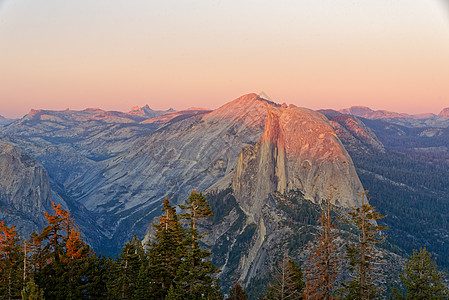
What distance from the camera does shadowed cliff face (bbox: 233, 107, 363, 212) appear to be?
119 m

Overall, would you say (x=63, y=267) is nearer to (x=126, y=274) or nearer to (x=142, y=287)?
(x=126, y=274)

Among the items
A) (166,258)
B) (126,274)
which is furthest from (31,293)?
(166,258)

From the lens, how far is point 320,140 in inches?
5162

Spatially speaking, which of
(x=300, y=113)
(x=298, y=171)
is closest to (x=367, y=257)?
(x=298, y=171)

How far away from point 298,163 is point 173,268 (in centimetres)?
9561

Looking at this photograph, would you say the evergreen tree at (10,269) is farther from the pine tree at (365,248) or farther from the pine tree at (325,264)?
the pine tree at (365,248)

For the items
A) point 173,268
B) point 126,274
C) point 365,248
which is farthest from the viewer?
point 126,274

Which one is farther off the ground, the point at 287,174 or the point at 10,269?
the point at 10,269

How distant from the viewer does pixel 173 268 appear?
42156 mm

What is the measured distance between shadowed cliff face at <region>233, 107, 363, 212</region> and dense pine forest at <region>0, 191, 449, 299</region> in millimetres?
59747

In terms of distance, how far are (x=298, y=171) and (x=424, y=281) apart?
287 feet

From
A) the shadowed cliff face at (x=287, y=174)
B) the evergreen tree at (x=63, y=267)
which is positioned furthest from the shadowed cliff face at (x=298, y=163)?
the evergreen tree at (x=63, y=267)

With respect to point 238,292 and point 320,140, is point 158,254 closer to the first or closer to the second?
point 238,292

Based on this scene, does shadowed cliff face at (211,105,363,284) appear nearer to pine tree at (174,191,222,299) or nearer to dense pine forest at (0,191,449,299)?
dense pine forest at (0,191,449,299)
